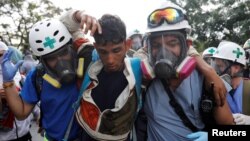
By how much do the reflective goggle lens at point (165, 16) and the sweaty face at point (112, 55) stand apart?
31 cm

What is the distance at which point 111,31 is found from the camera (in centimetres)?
274

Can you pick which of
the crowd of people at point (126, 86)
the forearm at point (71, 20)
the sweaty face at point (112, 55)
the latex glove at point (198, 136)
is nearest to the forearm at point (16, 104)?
the crowd of people at point (126, 86)

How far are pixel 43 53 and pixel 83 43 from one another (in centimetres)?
37

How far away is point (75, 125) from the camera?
3055 millimetres

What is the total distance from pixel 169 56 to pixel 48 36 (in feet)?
3.90

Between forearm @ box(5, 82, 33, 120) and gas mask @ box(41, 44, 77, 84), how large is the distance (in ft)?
1.25

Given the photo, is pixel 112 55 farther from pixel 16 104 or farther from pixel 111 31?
pixel 16 104

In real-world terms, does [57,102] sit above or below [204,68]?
below

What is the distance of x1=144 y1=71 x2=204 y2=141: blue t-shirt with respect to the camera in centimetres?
266

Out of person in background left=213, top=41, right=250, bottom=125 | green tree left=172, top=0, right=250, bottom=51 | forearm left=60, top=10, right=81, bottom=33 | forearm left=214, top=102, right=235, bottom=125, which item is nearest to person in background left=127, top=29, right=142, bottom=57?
person in background left=213, top=41, right=250, bottom=125

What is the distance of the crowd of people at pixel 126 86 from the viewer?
2637mm

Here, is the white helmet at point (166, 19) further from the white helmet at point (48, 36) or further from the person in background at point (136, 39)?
the person in background at point (136, 39)

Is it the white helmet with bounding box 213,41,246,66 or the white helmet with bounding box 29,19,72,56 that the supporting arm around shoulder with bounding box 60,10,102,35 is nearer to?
the white helmet with bounding box 29,19,72,56

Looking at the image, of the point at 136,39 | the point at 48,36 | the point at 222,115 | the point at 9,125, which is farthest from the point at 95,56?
the point at 136,39
